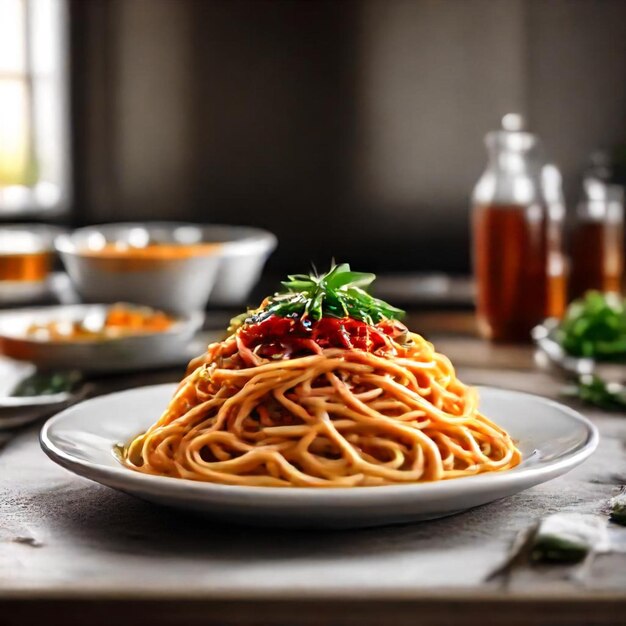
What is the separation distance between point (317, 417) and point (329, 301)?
173 mm

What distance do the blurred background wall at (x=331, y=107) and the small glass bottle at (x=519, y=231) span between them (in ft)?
7.03

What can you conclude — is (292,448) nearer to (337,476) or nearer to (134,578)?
(337,476)

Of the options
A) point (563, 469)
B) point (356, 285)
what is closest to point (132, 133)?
point (356, 285)

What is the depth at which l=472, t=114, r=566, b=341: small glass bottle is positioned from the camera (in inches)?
98.6

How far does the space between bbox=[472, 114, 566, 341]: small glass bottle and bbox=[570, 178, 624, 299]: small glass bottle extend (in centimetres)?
27

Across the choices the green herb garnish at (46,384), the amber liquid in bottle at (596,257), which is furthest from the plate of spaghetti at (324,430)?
the amber liquid in bottle at (596,257)

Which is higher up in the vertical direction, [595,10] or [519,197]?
[595,10]

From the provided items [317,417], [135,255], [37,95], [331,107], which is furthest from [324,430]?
[37,95]

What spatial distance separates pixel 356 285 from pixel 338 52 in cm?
333

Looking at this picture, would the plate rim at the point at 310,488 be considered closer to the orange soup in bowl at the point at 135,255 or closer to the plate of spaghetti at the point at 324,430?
the plate of spaghetti at the point at 324,430

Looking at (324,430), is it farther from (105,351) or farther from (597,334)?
(597,334)

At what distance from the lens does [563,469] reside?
1.16 metres

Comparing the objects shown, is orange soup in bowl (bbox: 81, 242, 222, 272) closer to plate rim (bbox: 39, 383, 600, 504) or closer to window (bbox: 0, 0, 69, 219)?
plate rim (bbox: 39, 383, 600, 504)

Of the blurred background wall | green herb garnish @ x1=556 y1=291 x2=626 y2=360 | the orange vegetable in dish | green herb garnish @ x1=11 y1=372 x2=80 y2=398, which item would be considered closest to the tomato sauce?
green herb garnish @ x1=11 y1=372 x2=80 y2=398
